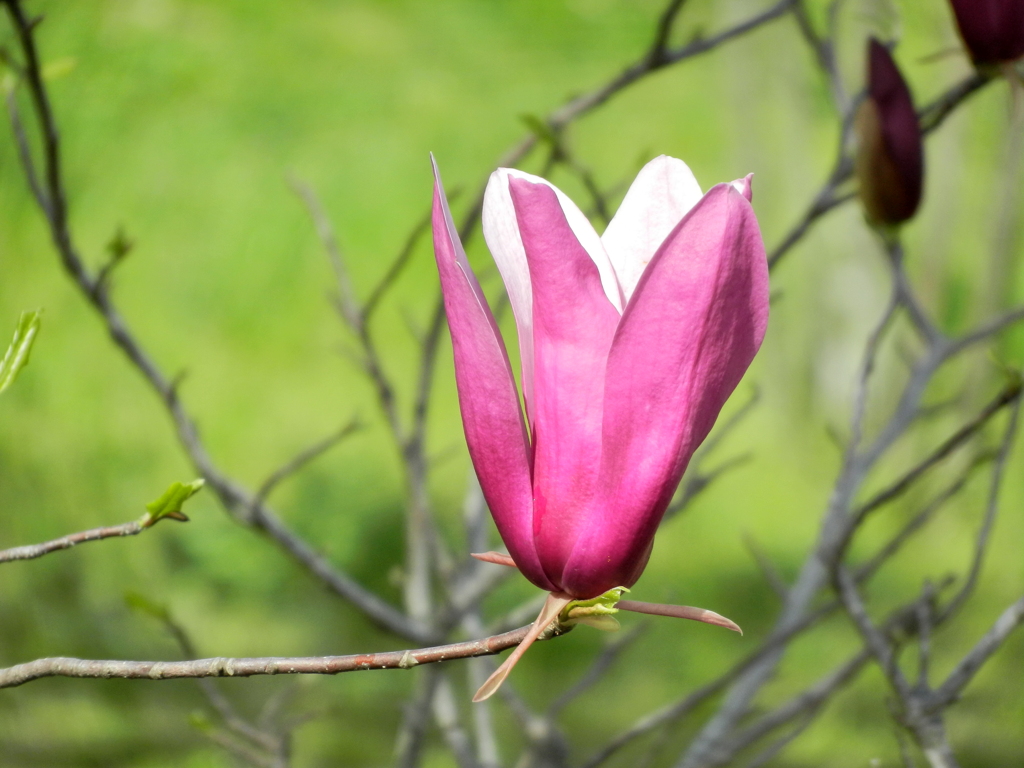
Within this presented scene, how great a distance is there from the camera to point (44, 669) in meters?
0.22

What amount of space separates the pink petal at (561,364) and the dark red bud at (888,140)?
280mm

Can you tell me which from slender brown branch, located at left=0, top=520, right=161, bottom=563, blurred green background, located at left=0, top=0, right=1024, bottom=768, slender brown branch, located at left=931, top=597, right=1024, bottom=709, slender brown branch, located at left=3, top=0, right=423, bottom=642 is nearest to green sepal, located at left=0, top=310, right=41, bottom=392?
slender brown branch, located at left=0, top=520, right=161, bottom=563

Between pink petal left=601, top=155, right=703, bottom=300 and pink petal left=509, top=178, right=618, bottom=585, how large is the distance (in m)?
0.04

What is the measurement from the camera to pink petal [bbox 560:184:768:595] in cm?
19

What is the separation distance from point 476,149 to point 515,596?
731 millimetres

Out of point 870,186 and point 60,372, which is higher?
point 60,372

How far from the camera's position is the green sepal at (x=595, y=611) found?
8.2 inches

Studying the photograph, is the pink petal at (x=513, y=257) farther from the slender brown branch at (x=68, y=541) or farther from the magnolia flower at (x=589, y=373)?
the slender brown branch at (x=68, y=541)

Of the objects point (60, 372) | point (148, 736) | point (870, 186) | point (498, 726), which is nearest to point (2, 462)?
point (60, 372)

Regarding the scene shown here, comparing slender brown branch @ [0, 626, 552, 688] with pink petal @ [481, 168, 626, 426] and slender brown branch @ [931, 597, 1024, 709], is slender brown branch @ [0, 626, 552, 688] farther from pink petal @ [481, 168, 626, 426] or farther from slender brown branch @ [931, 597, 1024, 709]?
slender brown branch @ [931, 597, 1024, 709]

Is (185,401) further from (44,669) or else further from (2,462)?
(44,669)

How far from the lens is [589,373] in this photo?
0.69ft

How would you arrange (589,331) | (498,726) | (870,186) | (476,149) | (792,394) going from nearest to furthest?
1. (589,331)
2. (870,186)
3. (498,726)
4. (792,394)
5. (476,149)

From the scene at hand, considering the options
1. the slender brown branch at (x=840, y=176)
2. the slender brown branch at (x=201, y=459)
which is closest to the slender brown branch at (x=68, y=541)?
the slender brown branch at (x=201, y=459)
